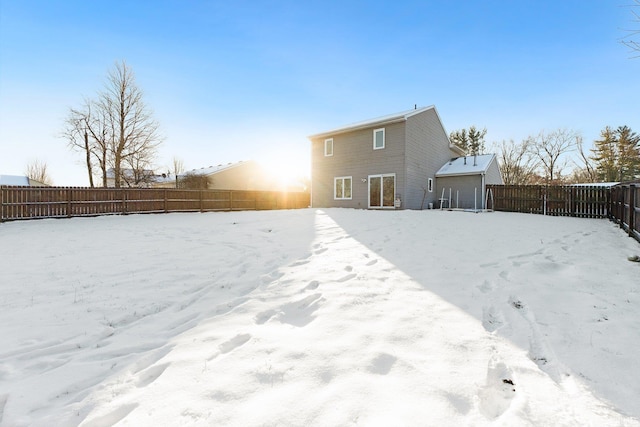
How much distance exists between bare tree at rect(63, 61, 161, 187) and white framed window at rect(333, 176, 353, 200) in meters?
14.8

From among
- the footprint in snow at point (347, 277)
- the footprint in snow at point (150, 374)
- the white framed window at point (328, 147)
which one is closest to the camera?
the footprint in snow at point (150, 374)

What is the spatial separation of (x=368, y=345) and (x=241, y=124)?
20176mm

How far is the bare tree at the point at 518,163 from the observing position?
1219 inches

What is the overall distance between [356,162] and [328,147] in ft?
7.81

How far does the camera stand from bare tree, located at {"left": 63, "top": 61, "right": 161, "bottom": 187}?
20.4m

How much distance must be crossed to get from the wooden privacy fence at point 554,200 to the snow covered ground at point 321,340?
31.4ft

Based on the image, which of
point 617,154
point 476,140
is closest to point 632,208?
point 617,154

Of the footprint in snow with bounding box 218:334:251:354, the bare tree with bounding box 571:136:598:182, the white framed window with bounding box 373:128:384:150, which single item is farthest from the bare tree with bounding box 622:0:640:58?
the bare tree with bounding box 571:136:598:182

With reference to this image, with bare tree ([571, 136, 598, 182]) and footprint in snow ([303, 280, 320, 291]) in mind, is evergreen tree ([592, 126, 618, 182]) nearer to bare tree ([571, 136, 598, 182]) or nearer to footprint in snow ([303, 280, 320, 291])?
bare tree ([571, 136, 598, 182])

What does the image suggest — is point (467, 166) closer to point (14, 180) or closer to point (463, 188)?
point (463, 188)

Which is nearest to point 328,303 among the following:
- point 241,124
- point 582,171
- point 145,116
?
point 241,124

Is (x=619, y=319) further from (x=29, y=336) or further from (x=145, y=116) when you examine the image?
(x=145, y=116)

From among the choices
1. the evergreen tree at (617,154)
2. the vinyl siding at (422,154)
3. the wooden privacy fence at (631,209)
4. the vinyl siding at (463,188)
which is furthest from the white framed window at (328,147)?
the evergreen tree at (617,154)

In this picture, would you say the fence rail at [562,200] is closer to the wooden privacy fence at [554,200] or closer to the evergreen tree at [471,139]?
the wooden privacy fence at [554,200]
